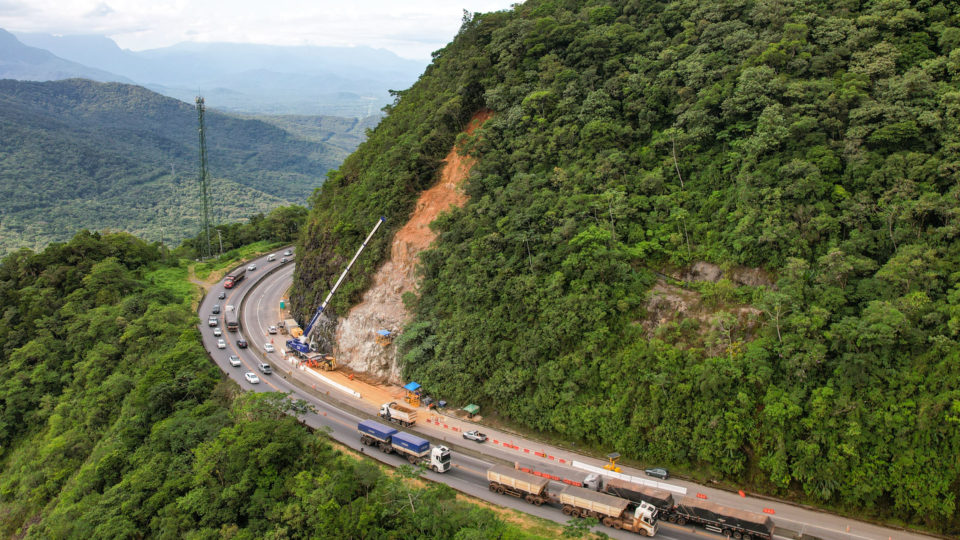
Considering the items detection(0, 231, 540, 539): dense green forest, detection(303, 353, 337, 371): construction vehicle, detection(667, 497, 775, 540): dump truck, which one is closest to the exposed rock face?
detection(303, 353, 337, 371): construction vehicle

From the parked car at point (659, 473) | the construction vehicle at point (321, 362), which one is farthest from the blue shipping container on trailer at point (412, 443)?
the construction vehicle at point (321, 362)

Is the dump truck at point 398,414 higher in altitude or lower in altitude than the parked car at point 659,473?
lower

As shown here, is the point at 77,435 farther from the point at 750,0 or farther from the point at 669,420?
the point at 750,0

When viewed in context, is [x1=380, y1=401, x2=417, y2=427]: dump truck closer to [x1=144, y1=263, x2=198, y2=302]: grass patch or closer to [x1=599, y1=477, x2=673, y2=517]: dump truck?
[x1=599, y1=477, x2=673, y2=517]: dump truck

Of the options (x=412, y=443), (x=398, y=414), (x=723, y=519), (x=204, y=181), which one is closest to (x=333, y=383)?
(x=398, y=414)

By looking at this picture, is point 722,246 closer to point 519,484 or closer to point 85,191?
point 519,484

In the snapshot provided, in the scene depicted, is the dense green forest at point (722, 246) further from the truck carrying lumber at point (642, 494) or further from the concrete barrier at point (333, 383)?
the concrete barrier at point (333, 383)
